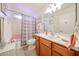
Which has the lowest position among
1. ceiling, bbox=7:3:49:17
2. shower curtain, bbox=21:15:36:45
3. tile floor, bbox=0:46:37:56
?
tile floor, bbox=0:46:37:56

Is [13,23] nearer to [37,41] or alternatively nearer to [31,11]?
[31,11]

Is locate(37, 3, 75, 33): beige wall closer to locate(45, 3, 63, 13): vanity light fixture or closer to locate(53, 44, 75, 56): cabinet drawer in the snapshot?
locate(45, 3, 63, 13): vanity light fixture

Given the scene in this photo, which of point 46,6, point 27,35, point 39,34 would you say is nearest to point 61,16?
point 46,6

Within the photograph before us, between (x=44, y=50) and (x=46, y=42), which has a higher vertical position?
(x=46, y=42)

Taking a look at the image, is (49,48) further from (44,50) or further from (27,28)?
(27,28)

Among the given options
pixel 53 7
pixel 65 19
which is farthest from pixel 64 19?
pixel 53 7

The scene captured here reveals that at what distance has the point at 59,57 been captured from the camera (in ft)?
4.21

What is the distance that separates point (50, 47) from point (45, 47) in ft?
0.27

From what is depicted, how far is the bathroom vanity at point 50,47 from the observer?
119 cm

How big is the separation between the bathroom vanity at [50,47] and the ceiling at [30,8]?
1.06ft

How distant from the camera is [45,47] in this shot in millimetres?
1379

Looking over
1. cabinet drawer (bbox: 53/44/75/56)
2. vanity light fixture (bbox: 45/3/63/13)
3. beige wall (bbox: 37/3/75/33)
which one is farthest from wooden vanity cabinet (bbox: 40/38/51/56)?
vanity light fixture (bbox: 45/3/63/13)

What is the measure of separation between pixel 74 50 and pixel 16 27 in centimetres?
78

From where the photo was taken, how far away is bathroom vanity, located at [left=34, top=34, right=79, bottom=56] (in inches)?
46.9
